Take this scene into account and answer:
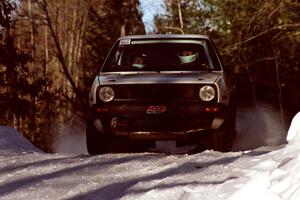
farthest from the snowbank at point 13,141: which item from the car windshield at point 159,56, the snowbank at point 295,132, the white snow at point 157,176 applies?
the snowbank at point 295,132

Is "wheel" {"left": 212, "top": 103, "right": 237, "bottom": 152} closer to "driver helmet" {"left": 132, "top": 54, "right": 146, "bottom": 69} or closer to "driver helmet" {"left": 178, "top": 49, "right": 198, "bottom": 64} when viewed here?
"driver helmet" {"left": 178, "top": 49, "right": 198, "bottom": 64}

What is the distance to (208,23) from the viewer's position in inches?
1170

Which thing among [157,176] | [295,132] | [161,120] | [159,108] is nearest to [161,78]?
[159,108]

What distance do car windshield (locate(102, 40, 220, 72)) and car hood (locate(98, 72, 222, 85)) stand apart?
0.90 ft

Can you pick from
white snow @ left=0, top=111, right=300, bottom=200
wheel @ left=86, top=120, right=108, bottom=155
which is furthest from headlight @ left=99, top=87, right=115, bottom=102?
white snow @ left=0, top=111, right=300, bottom=200

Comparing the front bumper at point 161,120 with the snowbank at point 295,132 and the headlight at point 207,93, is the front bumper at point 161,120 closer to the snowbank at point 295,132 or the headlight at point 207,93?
the headlight at point 207,93

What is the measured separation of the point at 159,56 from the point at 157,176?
144 inches

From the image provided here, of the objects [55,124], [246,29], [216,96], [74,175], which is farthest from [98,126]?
[55,124]

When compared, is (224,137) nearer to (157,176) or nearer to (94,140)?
(94,140)

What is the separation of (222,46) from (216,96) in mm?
18622

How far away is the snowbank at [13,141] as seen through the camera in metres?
10.4

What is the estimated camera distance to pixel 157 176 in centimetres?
604

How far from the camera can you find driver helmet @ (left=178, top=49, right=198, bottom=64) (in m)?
9.46

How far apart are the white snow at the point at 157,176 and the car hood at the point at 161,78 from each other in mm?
1184
